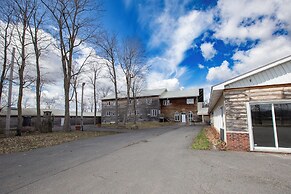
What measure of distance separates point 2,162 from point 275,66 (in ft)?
39.3

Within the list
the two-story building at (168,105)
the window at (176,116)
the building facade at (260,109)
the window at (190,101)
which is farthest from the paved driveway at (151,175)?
the window at (176,116)

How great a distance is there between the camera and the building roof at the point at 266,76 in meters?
7.48

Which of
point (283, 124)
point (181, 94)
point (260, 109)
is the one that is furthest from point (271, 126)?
point (181, 94)

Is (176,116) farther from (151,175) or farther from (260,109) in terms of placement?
(151,175)

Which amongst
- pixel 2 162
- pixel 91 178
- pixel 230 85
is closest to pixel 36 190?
pixel 91 178

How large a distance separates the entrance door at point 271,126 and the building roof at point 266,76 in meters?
1.03

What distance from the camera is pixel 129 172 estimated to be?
509cm

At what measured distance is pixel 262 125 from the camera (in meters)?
7.82

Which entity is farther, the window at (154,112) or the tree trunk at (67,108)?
the window at (154,112)

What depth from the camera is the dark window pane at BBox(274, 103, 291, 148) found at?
288 inches

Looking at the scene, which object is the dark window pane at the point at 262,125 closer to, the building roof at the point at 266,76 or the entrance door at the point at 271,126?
the entrance door at the point at 271,126

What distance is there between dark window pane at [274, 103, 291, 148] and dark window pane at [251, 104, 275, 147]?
0.90 feet

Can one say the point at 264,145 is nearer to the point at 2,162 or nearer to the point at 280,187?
the point at 280,187

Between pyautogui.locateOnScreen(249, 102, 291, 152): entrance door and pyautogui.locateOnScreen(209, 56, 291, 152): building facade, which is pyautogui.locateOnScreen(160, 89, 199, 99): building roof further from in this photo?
pyautogui.locateOnScreen(249, 102, 291, 152): entrance door
